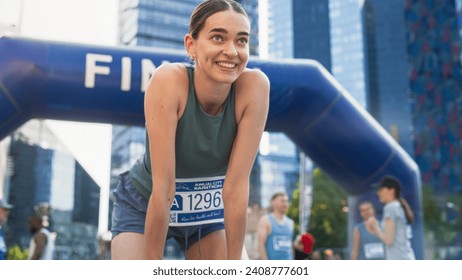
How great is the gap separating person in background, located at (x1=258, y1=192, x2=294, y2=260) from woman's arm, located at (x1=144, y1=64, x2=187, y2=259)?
164 cm

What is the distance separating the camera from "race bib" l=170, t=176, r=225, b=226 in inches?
49.6

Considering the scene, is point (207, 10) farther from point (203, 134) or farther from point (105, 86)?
point (105, 86)

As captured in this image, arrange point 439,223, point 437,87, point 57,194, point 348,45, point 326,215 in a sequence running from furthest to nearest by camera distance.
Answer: point 326,215
point 437,87
point 57,194
point 348,45
point 439,223

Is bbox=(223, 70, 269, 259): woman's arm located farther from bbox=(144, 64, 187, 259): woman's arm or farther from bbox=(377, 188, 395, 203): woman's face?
bbox=(377, 188, 395, 203): woman's face

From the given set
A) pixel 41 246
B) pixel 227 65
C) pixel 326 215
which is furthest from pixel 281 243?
pixel 326 215

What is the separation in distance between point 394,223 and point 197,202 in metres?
1.38

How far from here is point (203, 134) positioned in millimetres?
1137

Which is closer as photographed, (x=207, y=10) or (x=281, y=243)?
(x=207, y=10)

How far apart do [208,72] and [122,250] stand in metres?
0.41

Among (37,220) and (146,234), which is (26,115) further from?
(146,234)

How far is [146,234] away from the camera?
105 cm

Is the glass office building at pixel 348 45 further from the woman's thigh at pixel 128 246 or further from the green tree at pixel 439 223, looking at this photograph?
the woman's thigh at pixel 128 246

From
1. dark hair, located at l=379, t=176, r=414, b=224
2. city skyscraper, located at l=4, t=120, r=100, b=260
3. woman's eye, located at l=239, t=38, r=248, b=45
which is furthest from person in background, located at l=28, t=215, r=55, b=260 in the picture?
city skyscraper, located at l=4, t=120, r=100, b=260

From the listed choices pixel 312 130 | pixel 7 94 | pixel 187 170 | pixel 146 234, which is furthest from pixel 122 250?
pixel 312 130
